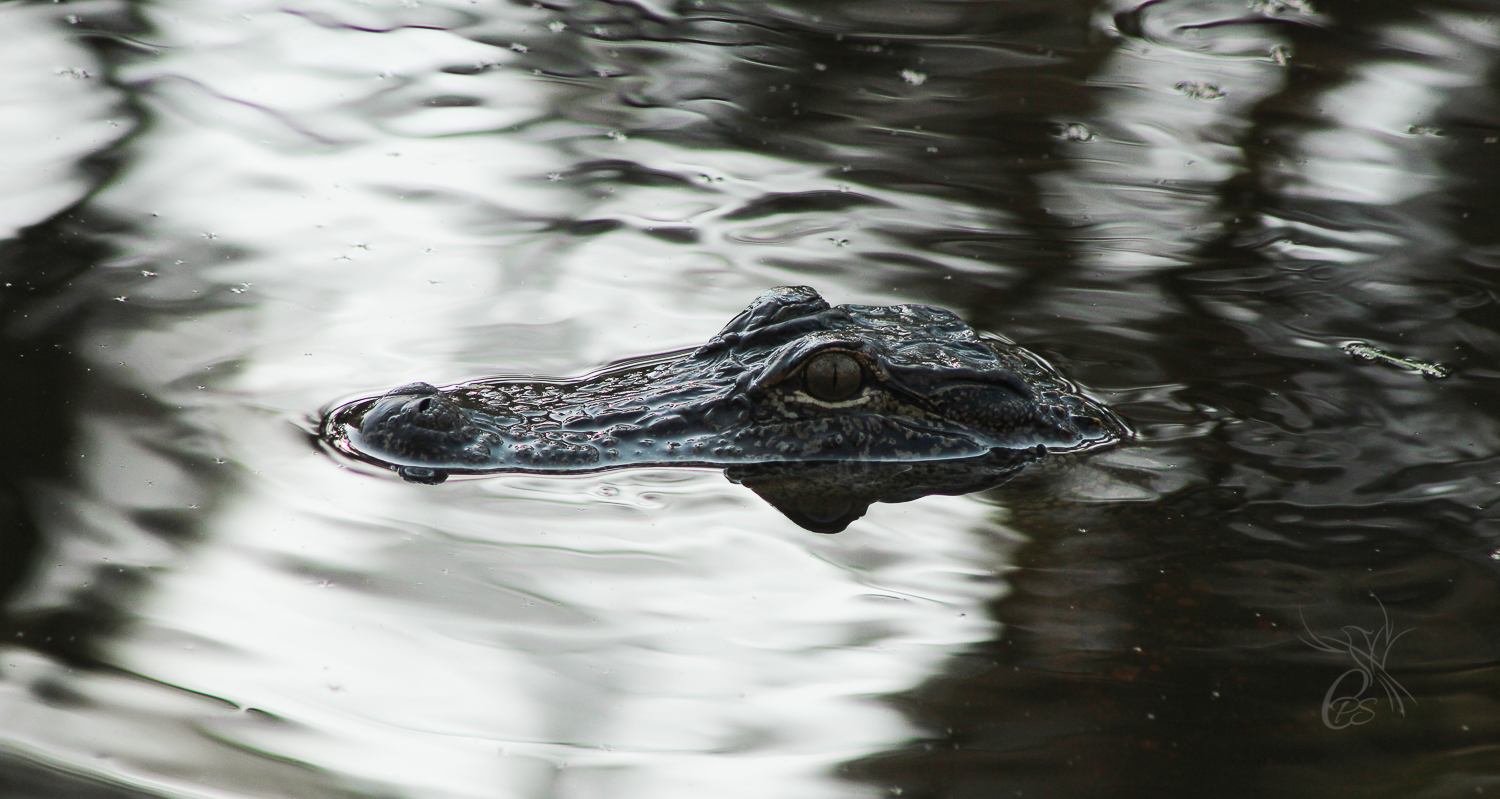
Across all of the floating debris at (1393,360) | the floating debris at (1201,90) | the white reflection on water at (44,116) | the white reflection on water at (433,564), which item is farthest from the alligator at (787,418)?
the floating debris at (1201,90)

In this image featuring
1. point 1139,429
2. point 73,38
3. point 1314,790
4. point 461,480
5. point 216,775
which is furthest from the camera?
point 73,38

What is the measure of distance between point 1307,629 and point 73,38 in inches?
293

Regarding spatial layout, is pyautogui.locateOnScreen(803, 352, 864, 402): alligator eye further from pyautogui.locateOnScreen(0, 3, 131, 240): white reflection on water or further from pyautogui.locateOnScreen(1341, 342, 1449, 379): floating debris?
pyautogui.locateOnScreen(0, 3, 131, 240): white reflection on water

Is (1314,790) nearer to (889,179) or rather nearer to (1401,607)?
(1401,607)

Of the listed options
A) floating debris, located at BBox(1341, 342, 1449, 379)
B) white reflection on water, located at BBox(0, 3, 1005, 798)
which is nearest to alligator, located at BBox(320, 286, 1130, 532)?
white reflection on water, located at BBox(0, 3, 1005, 798)

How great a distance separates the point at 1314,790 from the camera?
2.74 m

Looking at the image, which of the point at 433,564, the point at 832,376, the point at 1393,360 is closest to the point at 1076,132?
the point at 1393,360

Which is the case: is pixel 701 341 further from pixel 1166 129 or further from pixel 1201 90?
pixel 1201 90

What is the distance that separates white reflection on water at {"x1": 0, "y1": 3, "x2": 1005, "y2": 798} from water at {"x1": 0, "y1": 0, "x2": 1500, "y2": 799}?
0.01m

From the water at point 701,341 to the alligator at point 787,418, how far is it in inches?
4.9

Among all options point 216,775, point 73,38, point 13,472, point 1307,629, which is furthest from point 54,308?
Result: point 1307,629

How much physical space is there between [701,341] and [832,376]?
0.97 meters

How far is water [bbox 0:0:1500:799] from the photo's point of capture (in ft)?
9.39

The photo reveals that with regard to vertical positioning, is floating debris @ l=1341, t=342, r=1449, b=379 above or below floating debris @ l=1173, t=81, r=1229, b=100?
below
